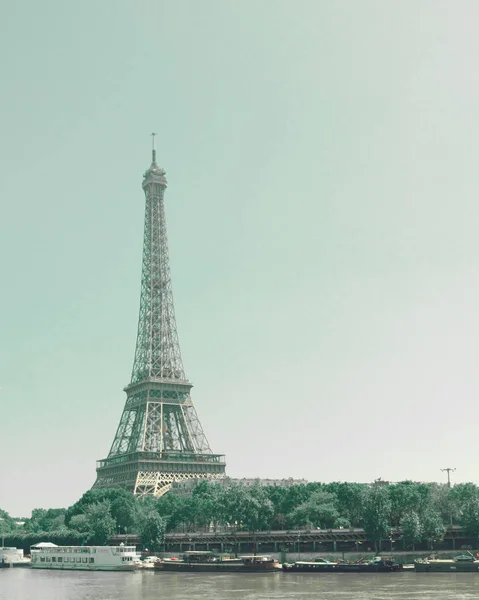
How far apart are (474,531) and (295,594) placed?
149 feet

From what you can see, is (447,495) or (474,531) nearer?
(474,531)

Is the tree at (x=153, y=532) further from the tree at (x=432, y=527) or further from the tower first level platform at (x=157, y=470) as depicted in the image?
the tree at (x=432, y=527)

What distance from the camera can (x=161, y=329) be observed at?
656ft

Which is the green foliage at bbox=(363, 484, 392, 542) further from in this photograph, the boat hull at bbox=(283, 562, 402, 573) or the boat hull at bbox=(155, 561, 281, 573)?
the boat hull at bbox=(155, 561, 281, 573)

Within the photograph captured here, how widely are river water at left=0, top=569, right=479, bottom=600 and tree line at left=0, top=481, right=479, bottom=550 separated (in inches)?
764

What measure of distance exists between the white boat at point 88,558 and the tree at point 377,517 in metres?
36.3

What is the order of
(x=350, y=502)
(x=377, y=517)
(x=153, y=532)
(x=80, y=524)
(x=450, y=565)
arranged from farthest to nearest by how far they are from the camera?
(x=80, y=524), (x=153, y=532), (x=350, y=502), (x=377, y=517), (x=450, y=565)

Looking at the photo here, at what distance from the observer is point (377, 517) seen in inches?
4409

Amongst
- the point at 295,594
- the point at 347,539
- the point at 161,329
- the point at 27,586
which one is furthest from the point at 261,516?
the point at 161,329

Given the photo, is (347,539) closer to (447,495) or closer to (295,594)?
(447,495)

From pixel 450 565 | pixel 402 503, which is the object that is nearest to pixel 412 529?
pixel 450 565

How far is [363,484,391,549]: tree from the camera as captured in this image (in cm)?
11181

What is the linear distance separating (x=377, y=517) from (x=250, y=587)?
114ft

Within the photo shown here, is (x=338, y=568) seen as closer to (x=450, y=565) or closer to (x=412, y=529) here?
(x=450, y=565)
